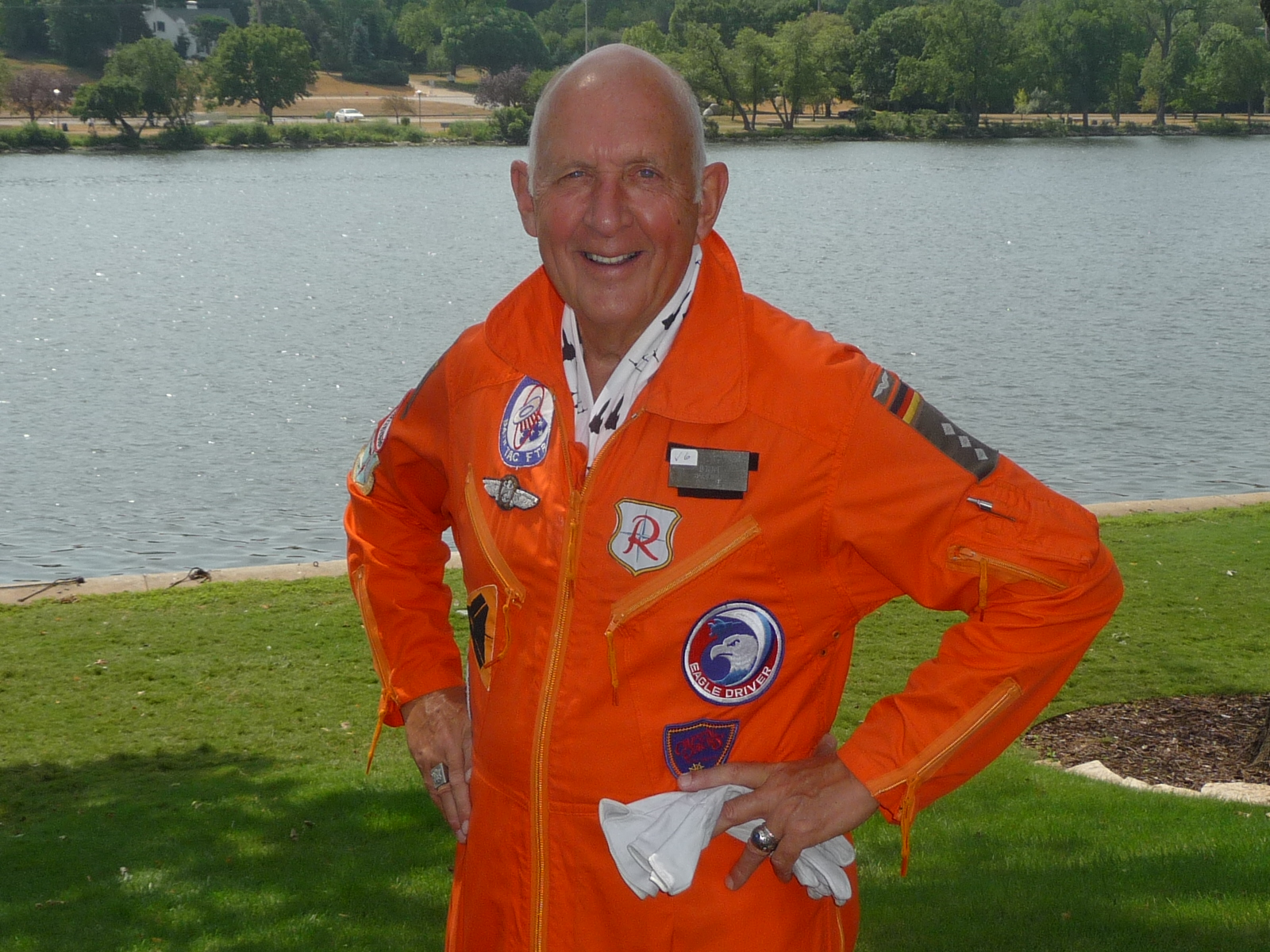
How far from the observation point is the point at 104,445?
2134 centimetres

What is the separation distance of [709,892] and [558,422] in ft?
2.90

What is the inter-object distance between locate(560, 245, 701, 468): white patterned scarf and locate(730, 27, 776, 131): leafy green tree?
117931 millimetres

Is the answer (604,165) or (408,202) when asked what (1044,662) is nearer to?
(604,165)

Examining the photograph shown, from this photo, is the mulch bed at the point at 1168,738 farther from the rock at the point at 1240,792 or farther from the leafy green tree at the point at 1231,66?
the leafy green tree at the point at 1231,66

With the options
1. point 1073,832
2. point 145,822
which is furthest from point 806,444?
point 145,822

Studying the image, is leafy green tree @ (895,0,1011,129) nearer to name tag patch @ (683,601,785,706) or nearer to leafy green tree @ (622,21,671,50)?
leafy green tree @ (622,21,671,50)

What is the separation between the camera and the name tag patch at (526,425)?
2.58 metres

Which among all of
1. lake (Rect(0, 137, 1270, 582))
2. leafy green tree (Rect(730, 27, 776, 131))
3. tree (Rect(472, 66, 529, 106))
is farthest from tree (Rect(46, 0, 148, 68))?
lake (Rect(0, 137, 1270, 582))

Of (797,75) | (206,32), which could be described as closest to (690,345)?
(797,75)

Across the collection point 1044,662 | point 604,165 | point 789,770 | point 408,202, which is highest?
point 604,165

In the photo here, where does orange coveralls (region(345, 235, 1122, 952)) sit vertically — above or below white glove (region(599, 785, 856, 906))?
above

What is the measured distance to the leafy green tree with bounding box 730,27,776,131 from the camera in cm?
11856

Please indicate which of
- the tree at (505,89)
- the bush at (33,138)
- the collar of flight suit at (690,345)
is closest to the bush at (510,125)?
the tree at (505,89)

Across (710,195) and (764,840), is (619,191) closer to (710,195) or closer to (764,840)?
(710,195)
